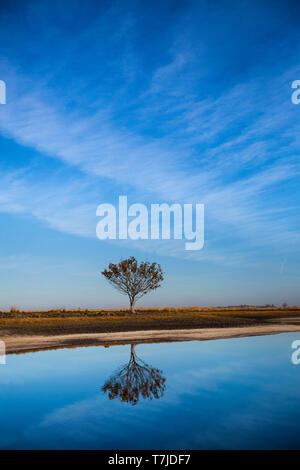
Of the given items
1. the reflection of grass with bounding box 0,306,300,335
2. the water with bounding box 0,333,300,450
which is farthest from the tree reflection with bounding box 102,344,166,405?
the reflection of grass with bounding box 0,306,300,335

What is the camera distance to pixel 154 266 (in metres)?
68.6

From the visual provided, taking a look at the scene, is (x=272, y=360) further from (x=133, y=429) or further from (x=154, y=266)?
(x=154, y=266)

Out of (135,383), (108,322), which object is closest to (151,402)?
(135,383)

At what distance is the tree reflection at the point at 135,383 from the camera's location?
398 inches

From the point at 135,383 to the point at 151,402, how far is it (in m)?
2.12

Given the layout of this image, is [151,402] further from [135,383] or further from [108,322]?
[108,322]

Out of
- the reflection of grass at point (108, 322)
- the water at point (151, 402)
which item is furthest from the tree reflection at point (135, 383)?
the reflection of grass at point (108, 322)

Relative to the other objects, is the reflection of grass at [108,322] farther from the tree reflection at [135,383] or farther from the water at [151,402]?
the tree reflection at [135,383]

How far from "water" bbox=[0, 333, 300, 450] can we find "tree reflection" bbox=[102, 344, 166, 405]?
0.10 ft

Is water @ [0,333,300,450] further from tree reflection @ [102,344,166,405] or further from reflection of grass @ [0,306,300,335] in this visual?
reflection of grass @ [0,306,300,335]

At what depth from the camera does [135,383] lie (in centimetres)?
1151

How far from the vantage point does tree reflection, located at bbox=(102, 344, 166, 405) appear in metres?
10.1

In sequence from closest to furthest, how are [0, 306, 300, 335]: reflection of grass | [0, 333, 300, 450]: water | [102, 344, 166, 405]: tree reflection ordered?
[0, 333, 300, 450]: water, [102, 344, 166, 405]: tree reflection, [0, 306, 300, 335]: reflection of grass
